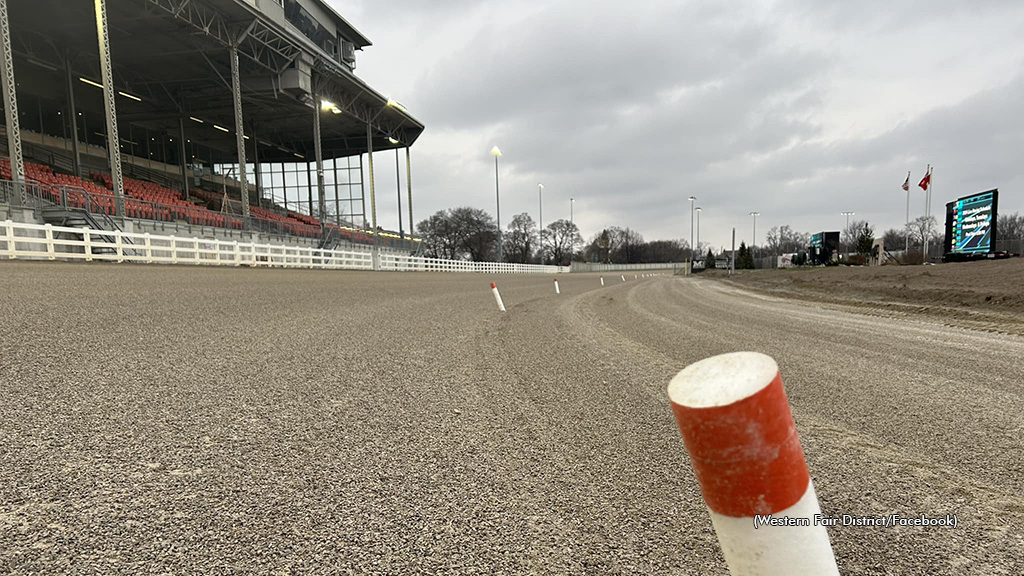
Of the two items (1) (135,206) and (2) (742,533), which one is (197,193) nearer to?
(1) (135,206)

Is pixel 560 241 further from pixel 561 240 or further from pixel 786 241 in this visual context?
pixel 786 241

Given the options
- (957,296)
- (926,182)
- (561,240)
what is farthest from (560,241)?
(957,296)

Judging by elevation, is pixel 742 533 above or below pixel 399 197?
below

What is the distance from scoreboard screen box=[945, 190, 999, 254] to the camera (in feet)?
82.6

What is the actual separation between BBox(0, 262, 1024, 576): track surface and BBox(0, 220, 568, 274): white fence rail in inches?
405

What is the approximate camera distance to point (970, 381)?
3709 millimetres

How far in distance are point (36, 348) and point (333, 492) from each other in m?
3.90

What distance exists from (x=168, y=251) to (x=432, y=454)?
71.5 ft

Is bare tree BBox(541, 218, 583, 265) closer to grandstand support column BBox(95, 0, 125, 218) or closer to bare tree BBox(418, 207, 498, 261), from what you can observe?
bare tree BBox(418, 207, 498, 261)

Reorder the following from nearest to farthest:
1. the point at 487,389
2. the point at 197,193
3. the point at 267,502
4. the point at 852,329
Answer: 1. the point at 267,502
2. the point at 487,389
3. the point at 852,329
4. the point at 197,193

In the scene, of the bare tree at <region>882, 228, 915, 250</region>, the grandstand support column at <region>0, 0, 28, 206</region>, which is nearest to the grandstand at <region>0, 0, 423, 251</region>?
the grandstand support column at <region>0, 0, 28, 206</region>

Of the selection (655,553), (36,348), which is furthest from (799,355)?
(36,348)

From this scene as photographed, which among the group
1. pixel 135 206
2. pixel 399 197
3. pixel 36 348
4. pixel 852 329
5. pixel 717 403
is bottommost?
pixel 852 329

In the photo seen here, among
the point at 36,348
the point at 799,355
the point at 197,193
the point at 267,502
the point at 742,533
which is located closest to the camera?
the point at 742,533
